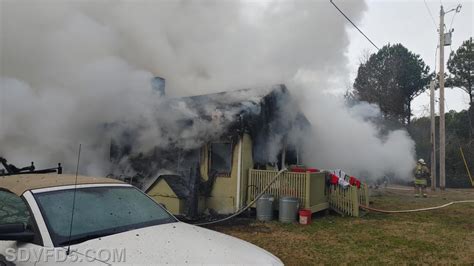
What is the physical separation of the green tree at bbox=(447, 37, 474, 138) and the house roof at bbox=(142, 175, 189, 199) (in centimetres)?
3525

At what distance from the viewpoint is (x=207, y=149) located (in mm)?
10094

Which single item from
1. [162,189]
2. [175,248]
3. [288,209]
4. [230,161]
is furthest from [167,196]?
[175,248]

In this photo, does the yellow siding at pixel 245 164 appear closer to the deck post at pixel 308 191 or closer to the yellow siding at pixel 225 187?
the yellow siding at pixel 225 187

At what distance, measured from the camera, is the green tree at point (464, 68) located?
117ft

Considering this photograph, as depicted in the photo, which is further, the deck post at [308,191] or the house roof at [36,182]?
the deck post at [308,191]

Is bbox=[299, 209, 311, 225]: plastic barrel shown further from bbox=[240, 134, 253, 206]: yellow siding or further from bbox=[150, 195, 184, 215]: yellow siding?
bbox=[150, 195, 184, 215]: yellow siding

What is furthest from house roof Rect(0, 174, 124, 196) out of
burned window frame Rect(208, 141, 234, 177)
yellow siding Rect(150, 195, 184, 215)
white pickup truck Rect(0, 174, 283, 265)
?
burned window frame Rect(208, 141, 234, 177)

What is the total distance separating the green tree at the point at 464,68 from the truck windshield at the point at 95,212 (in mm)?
39539

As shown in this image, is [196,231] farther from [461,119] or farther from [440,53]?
[461,119]

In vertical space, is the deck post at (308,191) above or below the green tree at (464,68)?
below

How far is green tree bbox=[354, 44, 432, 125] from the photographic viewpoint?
3331cm

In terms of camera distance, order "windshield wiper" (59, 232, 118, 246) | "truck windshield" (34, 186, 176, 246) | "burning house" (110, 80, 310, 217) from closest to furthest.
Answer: "windshield wiper" (59, 232, 118, 246), "truck windshield" (34, 186, 176, 246), "burning house" (110, 80, 310, 217)

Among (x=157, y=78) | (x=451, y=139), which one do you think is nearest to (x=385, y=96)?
(x=451, y=139)

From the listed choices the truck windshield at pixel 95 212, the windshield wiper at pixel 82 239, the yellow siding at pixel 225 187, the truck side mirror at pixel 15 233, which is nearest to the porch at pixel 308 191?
the yellow siding at pixel 225 187
